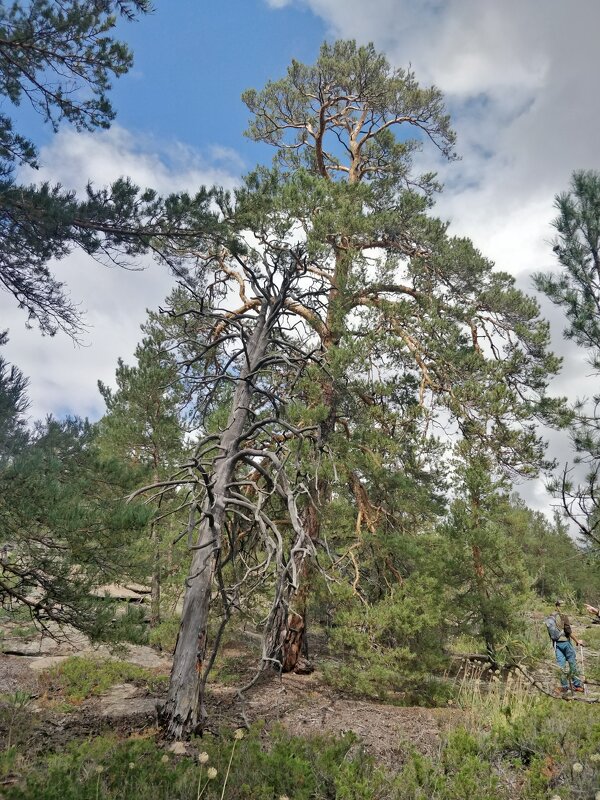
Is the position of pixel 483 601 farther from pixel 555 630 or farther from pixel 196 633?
pixel 196 633

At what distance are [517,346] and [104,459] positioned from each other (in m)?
7.40

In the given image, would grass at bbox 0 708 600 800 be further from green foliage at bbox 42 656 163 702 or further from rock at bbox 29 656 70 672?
rock at bbox 29 656 70 672

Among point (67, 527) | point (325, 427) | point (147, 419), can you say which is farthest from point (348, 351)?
point (147, 419)

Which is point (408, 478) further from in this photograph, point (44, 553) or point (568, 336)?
point (44, 553)

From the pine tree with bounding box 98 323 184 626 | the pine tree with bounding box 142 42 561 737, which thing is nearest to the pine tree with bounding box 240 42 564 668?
the pine tree with bounding box 142 42 561 737

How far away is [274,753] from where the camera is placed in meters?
3.74

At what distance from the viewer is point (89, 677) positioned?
8.59 metres

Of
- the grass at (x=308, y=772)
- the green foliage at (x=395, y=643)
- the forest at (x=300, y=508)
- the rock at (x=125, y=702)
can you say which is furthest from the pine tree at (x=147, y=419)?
the grass at (x=308, y=772)

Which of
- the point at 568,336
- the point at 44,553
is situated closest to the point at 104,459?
the point at 44,553

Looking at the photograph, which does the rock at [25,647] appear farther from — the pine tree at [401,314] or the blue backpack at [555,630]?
the blue backpack at [555,630]

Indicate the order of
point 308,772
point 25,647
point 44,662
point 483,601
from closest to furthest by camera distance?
point 308,772, point 483,601, point 44,662, point 25,647

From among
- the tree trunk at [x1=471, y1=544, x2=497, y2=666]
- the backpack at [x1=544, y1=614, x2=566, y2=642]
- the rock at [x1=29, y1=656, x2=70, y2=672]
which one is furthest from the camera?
the rock at [x1=29, y1=656, x2=70, y2=672]

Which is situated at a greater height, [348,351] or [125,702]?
[348,351]

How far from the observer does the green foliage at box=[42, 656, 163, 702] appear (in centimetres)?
788
